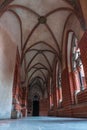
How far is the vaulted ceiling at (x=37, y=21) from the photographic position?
7.29 metres

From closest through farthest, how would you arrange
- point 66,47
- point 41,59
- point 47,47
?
point 66,47, point 47,47, point 41,59

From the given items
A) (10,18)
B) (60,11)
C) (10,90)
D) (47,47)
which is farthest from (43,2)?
(10,90)

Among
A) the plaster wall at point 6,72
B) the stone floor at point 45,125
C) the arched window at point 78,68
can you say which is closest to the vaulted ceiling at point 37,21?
the plaster wall at point 6,72

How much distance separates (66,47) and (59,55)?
128 cm

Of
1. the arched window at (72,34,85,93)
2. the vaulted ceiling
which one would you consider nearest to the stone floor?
the arched window at (72,34,85,93)

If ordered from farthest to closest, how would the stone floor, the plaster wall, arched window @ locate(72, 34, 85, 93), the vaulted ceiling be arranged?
1. arched window @ locate(72, 34, 85, 93)
2. the vaulted ceiling
3. the plaster wall
4. the stone floor

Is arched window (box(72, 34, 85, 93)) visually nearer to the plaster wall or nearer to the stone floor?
the plaster wall

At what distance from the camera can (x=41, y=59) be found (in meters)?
14.2

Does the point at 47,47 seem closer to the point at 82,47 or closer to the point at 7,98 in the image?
the point at 82,47

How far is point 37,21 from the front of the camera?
355 inches

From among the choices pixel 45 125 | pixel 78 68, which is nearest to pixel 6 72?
pixel 78 68

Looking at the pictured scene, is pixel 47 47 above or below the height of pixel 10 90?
above

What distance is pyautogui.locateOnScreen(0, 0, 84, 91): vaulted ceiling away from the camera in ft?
23.9

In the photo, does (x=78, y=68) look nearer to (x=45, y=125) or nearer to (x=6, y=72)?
(x=6, y=72)
